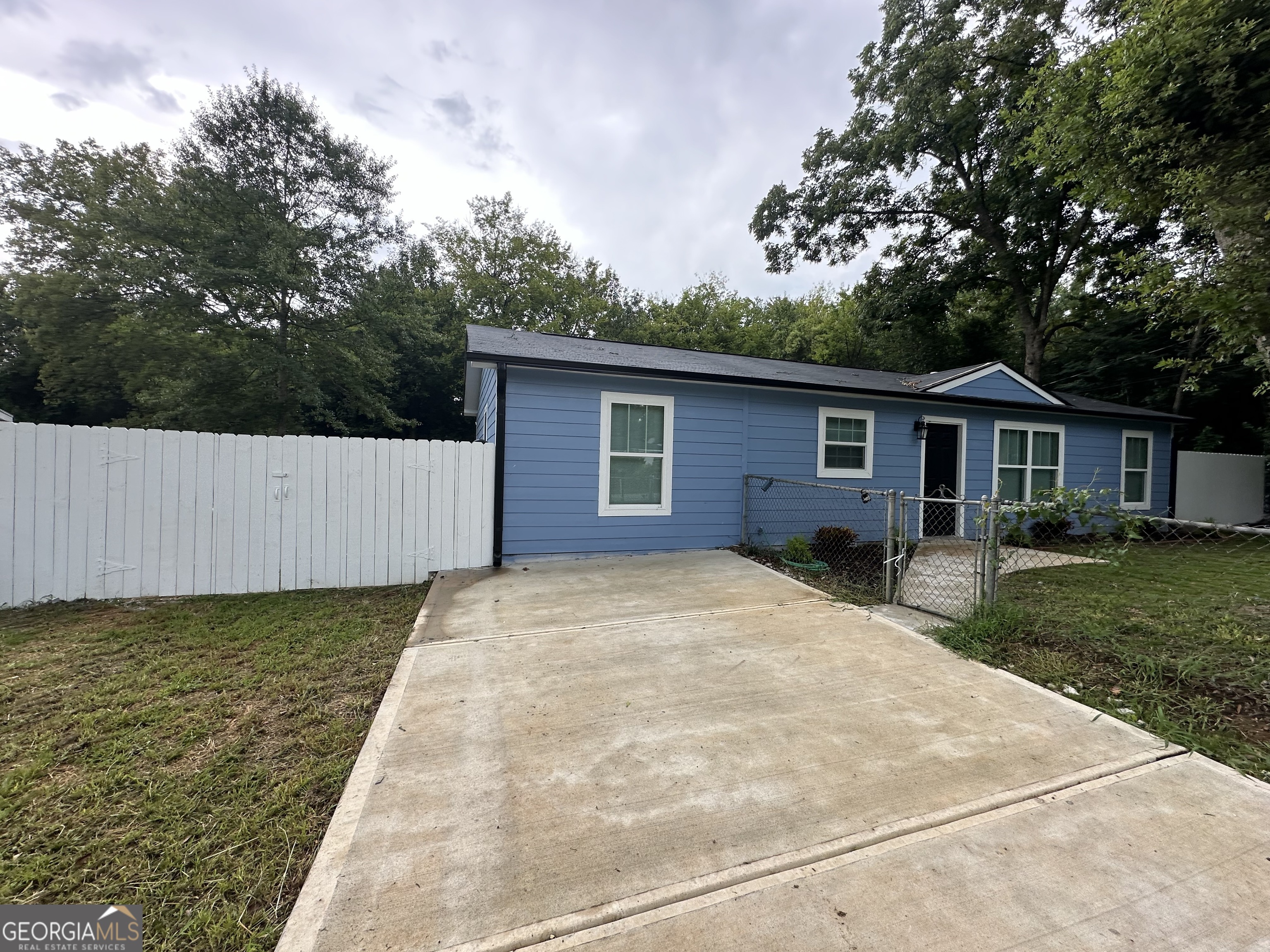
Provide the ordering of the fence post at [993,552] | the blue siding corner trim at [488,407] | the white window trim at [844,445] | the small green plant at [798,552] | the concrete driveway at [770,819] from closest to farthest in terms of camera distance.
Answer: the concrete driveway at [770,819] → the fence post at [993,552] → the blue siding corner trim at [488,407] → the small green plant at [798,552] → the white window trim at [844,445]

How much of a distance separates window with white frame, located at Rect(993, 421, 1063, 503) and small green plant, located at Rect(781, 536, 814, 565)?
4941 millimetres

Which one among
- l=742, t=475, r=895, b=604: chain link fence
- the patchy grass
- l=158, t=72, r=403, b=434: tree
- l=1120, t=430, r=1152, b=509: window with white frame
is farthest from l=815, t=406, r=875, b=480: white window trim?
l=158, t=72, r=403, b=434: tree

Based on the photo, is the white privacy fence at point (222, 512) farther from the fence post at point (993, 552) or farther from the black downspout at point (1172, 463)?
the black downspout at point (1172, 463)

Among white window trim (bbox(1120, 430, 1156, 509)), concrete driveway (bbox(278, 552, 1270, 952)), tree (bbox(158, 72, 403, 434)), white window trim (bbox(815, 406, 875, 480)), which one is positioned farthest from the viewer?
tree (bbox(158, 72, 403, 434))

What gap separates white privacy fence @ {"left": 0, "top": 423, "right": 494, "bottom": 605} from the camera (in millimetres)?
4172

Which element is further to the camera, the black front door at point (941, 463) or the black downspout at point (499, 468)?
the black front door at point (941, 463)

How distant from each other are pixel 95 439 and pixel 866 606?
6877 millimetres

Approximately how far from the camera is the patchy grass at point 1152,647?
249cm

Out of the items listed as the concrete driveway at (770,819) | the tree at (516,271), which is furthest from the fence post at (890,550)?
the tree at (516,271)

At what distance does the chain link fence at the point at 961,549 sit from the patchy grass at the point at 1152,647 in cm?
8

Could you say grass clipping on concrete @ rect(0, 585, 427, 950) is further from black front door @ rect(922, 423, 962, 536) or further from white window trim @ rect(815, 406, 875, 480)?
black front door @ rect(922, 423, 962, 536)

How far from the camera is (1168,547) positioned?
8.27m

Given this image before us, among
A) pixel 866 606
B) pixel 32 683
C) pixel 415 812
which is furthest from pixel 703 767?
pixel 32 683

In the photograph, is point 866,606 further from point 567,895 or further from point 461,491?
point 461,491
